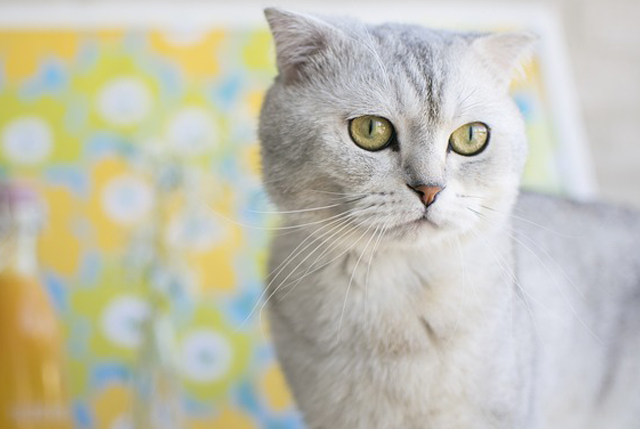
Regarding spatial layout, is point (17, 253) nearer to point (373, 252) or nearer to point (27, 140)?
point (27, 140)

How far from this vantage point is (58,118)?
137cm

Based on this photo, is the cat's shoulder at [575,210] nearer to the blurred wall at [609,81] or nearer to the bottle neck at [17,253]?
the blurred wall at [609,81]

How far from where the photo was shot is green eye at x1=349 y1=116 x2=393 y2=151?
0.81 metres

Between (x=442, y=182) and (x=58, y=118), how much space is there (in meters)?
0.84

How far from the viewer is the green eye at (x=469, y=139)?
840mm

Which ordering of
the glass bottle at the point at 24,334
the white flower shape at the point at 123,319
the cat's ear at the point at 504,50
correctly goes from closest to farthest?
1. the cat's ear at the point at 504,50
2. the glass bottle at the point at 24,334
3. the white flower shape at the point at 123,319

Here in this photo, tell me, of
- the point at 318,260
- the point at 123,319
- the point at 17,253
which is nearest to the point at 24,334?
the point at 17,253

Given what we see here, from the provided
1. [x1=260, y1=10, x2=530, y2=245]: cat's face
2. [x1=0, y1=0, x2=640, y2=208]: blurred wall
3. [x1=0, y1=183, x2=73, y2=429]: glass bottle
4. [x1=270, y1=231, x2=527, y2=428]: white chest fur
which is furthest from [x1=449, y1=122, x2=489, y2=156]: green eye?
[x1=0, y1=0, x2=640, y2=208]: blurred wall

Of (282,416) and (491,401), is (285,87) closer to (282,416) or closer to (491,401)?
(491,401)

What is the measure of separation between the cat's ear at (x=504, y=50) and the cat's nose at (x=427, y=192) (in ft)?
0.66

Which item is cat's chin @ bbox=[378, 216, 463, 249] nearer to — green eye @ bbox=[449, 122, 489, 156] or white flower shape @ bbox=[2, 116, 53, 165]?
green eye @ bbox=[449, 122, 489, 156]

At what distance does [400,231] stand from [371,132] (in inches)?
4.3

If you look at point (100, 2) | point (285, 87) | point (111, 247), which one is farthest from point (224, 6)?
point (285, 87)

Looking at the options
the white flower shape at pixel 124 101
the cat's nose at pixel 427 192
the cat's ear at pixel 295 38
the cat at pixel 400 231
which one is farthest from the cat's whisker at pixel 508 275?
the white flower shape at pixel 124 101
